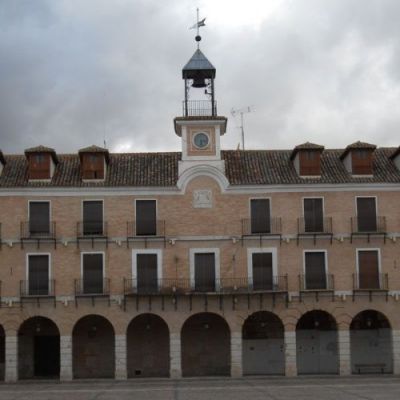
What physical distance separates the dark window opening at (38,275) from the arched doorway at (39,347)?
3076 millimetres

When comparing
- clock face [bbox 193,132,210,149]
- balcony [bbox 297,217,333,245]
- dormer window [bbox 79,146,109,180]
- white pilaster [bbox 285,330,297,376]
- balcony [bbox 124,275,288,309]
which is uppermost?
clock face [bbox 193,132,210,149]

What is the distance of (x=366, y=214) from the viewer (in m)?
49.8

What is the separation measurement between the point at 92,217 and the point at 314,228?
44.8ft

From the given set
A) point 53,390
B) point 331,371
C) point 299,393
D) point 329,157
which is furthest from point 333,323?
point 53,390

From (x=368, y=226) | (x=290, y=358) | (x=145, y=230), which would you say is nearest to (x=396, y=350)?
(x=290, y=358)

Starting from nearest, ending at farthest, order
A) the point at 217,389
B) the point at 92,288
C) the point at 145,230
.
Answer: the point at 217,389
the point at 92,288
the point at 145,230

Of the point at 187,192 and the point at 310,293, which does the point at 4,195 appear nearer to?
the point at 187,192

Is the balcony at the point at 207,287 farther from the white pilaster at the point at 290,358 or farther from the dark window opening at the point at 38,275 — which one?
the dark window opening at the point at 38,275

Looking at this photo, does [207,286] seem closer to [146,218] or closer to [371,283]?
[146,218]

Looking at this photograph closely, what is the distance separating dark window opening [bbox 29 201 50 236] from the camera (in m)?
48.9

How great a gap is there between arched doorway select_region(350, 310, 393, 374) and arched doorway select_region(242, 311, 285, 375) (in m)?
4.55

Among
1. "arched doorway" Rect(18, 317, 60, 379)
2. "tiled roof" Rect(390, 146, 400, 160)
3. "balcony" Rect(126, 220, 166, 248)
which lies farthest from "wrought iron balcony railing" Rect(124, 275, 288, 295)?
"tiled roof" Rect(390, 146, 400, 160)

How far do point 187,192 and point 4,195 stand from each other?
36.7ft

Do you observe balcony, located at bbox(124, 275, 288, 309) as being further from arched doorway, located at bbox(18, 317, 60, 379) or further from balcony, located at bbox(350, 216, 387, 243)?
arched doorway, located at bbox(18, 317, 60, 379)
